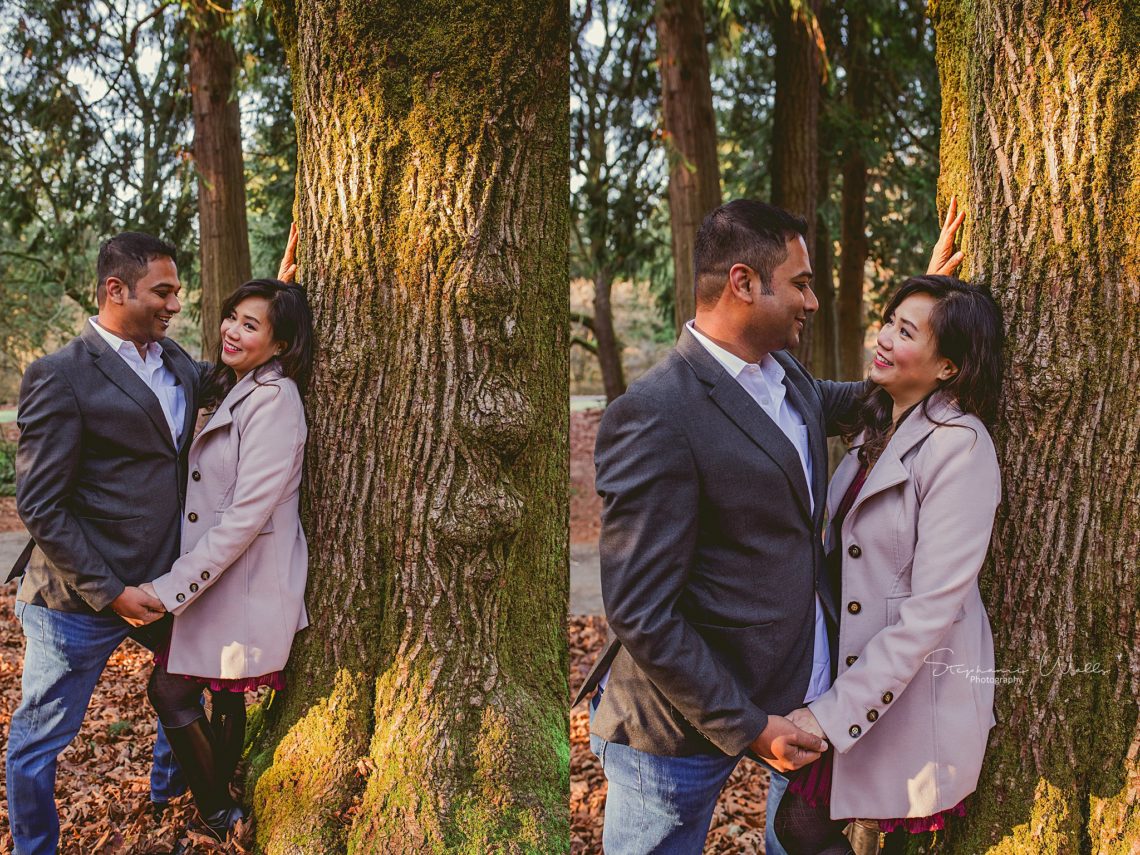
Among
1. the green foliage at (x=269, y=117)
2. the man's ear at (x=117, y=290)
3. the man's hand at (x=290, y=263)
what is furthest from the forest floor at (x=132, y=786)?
the green foliage at (x=269, y=117)

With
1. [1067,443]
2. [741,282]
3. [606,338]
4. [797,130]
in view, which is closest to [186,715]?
[741,282]

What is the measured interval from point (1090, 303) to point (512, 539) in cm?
203

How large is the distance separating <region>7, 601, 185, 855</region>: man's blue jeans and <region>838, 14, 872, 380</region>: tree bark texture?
10611 mm

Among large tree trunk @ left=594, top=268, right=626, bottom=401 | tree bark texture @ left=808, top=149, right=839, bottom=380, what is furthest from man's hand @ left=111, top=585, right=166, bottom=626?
large tree trunk @ left=594, top=268, right=626, bottom=401

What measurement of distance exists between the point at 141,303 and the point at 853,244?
10759mm

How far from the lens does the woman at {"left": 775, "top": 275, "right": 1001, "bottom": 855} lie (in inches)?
96.4

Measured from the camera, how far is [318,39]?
10.7 ft

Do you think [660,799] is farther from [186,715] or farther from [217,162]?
[217,162]

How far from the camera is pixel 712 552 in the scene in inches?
96.7

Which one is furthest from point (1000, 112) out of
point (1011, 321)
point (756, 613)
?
point (756, 613)

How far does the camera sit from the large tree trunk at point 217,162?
763cm

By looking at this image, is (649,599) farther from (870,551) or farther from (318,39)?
(318,39)

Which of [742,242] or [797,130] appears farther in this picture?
[797,130]

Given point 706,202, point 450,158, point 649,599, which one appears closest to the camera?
point 649,599
